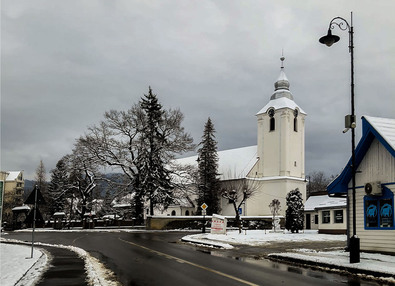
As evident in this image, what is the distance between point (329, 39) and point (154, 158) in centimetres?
3703

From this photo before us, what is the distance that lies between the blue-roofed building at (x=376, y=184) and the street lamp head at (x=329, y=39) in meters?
4.31

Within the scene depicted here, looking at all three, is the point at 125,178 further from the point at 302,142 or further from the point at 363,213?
the point at 363,213

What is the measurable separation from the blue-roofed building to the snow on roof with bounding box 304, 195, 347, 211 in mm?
23762

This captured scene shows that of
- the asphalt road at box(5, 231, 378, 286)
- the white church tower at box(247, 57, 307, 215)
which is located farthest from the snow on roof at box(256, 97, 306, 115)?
the asphalt road at box(5, 231, 378, 286)

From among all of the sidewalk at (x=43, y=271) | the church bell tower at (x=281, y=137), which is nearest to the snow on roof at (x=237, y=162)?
the church bell tower at (x=281, y=137)

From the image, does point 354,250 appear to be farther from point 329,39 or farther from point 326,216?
point 326,216

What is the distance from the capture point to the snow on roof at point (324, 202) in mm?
41625

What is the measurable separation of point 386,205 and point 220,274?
8723 mm

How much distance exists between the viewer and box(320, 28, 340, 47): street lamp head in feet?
47.2

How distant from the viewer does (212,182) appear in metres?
61.9

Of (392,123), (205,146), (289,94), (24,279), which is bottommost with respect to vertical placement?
(24,279)

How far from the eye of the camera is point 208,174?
61.7 metres

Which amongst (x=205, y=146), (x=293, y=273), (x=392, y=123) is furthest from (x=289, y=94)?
(x=293, y=273)

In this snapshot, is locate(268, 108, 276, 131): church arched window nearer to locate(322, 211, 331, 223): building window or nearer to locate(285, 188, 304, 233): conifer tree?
locate(285, 188, 304, 233): conifer tree
